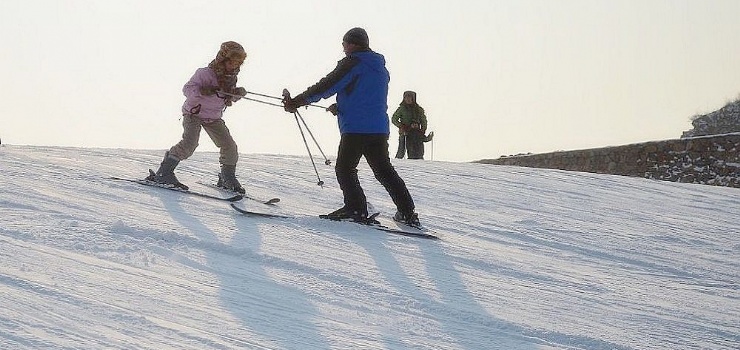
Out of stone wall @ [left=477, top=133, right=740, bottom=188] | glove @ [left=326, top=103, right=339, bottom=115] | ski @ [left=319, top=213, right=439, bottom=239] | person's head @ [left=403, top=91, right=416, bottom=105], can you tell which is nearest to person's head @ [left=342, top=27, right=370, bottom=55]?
glove @ [left=326, top=103, right=339, bottom=115]

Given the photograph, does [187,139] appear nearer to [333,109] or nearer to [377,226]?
[333,109]

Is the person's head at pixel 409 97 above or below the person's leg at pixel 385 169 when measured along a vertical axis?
above

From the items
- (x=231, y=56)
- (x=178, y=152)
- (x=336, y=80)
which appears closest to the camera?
(x=336, y=80)

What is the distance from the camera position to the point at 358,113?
23.9 ft

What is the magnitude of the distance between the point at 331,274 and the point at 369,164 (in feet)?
7.50

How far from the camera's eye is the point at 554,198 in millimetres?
10727

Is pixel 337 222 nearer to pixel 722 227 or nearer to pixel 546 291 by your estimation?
pixel 546 291

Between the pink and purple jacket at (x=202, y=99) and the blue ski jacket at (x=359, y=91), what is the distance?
47.3 inches

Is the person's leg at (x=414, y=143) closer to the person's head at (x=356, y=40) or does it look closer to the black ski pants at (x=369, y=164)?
the black ski pants at (x=369, y=164)

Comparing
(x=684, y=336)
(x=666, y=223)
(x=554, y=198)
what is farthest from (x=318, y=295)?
(x=554, y=198)

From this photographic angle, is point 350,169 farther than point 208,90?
No

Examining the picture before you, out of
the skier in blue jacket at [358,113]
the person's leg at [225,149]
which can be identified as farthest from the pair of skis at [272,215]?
the person's leg at [225,149]

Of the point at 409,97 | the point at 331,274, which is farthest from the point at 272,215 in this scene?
the point at 409,97

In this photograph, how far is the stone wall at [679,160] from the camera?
1967cm
